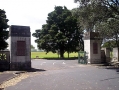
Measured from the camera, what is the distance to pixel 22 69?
19.5 meters

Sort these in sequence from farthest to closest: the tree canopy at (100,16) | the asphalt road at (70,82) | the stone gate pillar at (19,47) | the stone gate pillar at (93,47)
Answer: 1. the stone gate pillar at (93,47)
2. the tree canopy at (100,16)
3. the stone gate pillar at (19,47)
4. the asphalt road at (70,82)

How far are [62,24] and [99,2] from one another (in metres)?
22.0

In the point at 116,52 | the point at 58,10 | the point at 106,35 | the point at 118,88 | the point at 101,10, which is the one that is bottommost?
the point at 118,88

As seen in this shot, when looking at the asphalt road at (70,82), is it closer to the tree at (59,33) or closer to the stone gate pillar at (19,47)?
the stone gate pillar at (19,47)

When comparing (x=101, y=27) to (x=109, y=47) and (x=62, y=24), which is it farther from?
(x=62, y=24)

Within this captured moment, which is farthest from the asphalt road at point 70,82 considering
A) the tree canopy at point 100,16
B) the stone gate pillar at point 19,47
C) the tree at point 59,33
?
the tree at point 59,33

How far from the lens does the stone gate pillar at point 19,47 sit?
19375 millimetres

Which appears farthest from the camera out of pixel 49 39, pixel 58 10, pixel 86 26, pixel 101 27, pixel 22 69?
pixel 58 10

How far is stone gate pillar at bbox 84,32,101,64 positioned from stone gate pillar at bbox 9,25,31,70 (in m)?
9.62

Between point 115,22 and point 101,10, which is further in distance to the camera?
point 101,10

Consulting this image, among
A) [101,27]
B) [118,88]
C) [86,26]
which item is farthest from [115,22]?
[118,88]

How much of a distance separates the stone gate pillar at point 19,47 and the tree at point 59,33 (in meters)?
21.6

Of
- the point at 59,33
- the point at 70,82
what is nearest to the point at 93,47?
the point at 70,82

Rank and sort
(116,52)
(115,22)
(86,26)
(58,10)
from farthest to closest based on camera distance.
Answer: (58,10) < (116,52) < (86,26) < (115,22)
